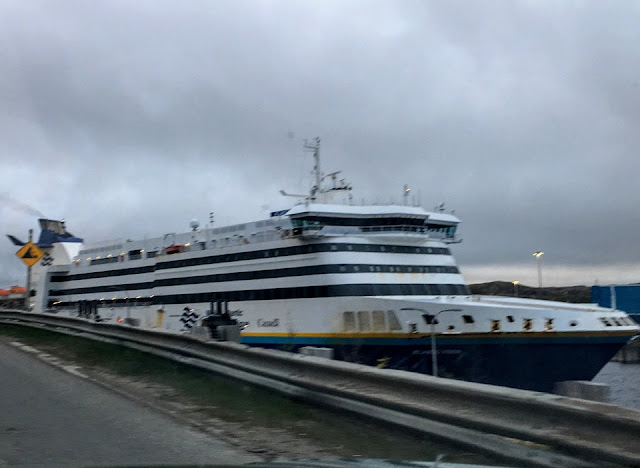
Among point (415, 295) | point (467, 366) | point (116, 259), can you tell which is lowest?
point (467, 366)

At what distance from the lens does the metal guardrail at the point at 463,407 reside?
389 centimetres

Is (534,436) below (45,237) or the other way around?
below

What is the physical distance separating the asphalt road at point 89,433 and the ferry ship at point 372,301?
7.79 meters

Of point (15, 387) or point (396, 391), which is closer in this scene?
point (396, 391)

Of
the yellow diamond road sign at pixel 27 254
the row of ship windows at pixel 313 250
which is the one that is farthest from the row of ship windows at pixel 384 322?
the yellow diamond road sign at pixel 27 254

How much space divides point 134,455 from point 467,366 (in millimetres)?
16766

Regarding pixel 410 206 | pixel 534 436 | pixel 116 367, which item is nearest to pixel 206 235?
pixel 410 206

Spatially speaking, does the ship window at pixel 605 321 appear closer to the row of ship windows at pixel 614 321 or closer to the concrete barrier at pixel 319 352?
the row of ship windows at pixel 614 321

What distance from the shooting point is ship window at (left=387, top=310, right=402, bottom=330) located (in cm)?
2081

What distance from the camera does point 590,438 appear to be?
3.95 m

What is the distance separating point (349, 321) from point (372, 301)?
1050 mm

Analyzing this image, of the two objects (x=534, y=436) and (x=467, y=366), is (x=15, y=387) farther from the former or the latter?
(x=467, y=366)

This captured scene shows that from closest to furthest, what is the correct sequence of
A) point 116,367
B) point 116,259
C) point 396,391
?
point 396,391
point 116,367
point 116,259

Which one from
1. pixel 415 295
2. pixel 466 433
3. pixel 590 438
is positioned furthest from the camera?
pixel 415 295
